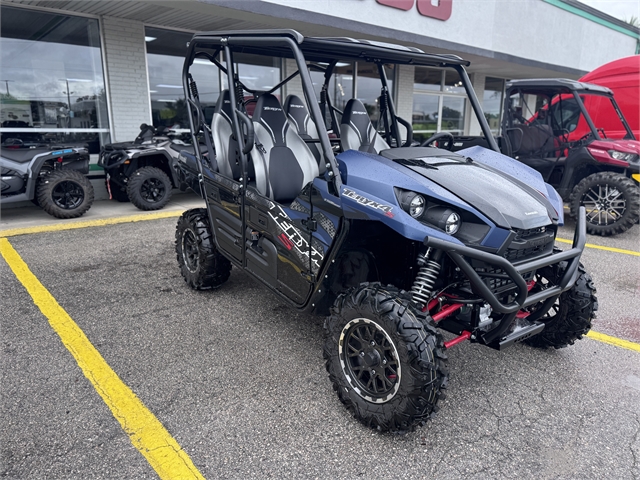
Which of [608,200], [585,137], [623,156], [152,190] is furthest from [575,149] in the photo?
[152,190]

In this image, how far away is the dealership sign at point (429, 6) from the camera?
29.6ft

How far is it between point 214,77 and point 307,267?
7.59 metres

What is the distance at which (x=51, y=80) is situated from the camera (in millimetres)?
7539

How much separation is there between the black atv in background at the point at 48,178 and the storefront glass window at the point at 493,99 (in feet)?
42.5

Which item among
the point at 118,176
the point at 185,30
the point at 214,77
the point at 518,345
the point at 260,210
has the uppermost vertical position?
the point at 185,30

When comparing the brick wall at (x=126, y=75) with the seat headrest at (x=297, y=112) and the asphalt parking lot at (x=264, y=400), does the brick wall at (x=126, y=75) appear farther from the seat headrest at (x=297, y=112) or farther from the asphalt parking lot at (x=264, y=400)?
the seat headrest at (x=297, y=112)

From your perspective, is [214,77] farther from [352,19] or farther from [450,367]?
[450,367]

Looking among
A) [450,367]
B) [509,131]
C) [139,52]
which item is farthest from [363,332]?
[139,52]

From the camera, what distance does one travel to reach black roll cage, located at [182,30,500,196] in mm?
2434

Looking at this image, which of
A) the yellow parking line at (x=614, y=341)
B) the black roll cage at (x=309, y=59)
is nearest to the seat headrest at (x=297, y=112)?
the black roll cage at (x=309, y=59)

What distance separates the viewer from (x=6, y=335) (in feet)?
10.1

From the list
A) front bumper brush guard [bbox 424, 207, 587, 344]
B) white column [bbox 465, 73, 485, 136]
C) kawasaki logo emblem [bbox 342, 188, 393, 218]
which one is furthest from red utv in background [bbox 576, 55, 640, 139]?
kawasaki logo emblem [bbox 342, 188, 393, 218]

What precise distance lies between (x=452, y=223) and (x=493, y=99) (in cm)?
1555

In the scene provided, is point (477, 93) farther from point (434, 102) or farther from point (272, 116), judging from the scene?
point (272, 116)
